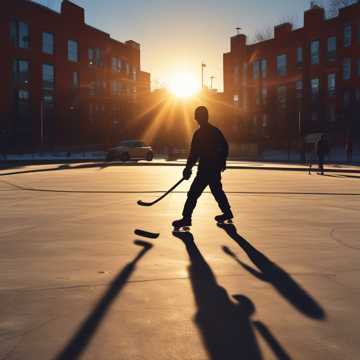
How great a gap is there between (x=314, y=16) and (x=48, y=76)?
1096 inches

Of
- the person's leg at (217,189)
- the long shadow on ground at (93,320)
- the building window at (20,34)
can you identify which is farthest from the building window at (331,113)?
the long shadow on ground at (93,320)

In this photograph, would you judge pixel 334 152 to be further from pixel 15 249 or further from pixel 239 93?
pixel 15 249

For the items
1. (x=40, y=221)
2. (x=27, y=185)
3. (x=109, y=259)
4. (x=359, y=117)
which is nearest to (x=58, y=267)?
(x=109, y=259)

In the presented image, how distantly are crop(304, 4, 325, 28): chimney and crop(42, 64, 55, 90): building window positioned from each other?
26.8 m

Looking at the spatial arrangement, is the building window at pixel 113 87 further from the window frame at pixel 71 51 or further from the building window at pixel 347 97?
the building window at pixel 347 97

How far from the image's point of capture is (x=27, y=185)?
701 inches

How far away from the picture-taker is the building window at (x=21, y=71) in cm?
5081

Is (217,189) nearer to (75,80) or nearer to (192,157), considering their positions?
(192,157)

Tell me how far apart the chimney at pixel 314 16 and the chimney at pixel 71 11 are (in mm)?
24704

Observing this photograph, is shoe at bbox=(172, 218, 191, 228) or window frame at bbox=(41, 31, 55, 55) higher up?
window frame at bbox=(41, 31, 55, 55)

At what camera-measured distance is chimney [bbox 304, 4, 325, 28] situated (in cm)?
5341

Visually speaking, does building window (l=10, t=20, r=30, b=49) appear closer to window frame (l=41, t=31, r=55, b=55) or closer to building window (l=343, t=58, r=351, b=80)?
window frame (l=41, t=31, r=55, b=55)

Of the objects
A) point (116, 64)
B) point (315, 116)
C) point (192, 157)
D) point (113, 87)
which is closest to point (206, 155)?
point (192, 157)

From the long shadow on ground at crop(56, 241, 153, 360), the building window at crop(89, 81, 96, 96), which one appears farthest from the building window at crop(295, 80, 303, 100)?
the long shadow on ground at crop(56, 241, 153, 360)
